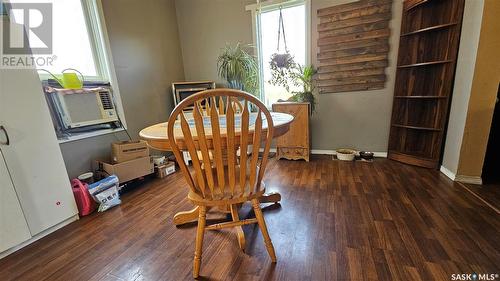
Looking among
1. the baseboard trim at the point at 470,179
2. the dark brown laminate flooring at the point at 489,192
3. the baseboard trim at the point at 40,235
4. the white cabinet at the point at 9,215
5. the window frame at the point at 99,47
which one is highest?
the window frame at the point at 99,47

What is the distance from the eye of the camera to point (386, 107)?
8.75ft

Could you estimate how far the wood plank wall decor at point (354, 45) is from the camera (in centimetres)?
248

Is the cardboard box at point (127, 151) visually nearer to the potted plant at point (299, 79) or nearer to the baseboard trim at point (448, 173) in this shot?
the potted plant at point (299, 79)

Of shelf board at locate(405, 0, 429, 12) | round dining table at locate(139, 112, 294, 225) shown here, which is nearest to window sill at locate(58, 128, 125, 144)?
round dining table at locate(139, 112, 294, 225)

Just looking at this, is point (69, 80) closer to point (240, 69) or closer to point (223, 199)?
point (240, 69)

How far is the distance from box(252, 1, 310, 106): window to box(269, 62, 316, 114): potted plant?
15 cm

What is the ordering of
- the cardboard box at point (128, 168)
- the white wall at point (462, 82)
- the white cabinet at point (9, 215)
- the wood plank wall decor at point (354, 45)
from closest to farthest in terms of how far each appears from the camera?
the white cabinet at point (9, 215), the white wall at point (462, 82), the cardboard box at point (128, 168), the wood plank wall decor at point (354, 45)

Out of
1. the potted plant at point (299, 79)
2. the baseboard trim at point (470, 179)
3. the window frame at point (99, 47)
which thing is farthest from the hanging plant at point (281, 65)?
the baseboard trim at point (470, 179)

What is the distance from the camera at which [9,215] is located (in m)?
1.40

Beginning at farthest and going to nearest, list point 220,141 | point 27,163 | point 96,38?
1. point 96,38
2. point 27,163
3. point 220,141

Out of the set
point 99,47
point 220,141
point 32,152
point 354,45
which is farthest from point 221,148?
point 354,45

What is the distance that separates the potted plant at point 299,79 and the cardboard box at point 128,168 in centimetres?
198

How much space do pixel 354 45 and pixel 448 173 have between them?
1.73 metres

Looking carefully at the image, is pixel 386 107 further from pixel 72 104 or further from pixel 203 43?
pixel 72 104
